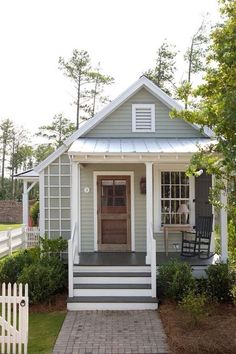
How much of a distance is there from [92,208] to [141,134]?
2700 millimetres

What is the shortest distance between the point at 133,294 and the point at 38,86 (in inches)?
861

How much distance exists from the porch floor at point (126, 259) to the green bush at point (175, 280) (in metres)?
0.73

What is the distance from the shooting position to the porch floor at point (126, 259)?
10141 mm

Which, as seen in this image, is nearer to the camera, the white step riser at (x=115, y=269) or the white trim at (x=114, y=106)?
the white step riser at (x=115, y=269)

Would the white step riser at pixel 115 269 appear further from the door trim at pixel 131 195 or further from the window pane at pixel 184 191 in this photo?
the window pane at pixel 184 191

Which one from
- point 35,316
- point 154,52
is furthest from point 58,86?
point 35,316

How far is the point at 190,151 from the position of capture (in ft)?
34.0

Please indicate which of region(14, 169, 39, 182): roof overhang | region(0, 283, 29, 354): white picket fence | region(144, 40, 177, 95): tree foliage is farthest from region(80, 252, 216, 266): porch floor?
region(144, 40, 177, 95): tree foliage

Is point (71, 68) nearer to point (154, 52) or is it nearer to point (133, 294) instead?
point (154, 52)

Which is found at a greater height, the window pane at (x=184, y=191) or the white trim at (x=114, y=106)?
the white trim at (x=114, y=106)

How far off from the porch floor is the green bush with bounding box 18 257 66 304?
915 mm

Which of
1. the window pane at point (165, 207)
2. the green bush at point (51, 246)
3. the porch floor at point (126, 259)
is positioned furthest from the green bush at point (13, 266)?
the window pane at point (165, 207)

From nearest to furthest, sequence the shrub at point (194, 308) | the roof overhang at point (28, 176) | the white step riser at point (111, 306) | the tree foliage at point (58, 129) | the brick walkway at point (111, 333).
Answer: the brick walkway at point (111, 333) → the shrub at point (194, 308) → the white step riser at point (111, 306) → the roof overhang at point (28, 176) → the tree foliage at point (58, 129)

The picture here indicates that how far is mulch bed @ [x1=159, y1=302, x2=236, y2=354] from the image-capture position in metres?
6.48
